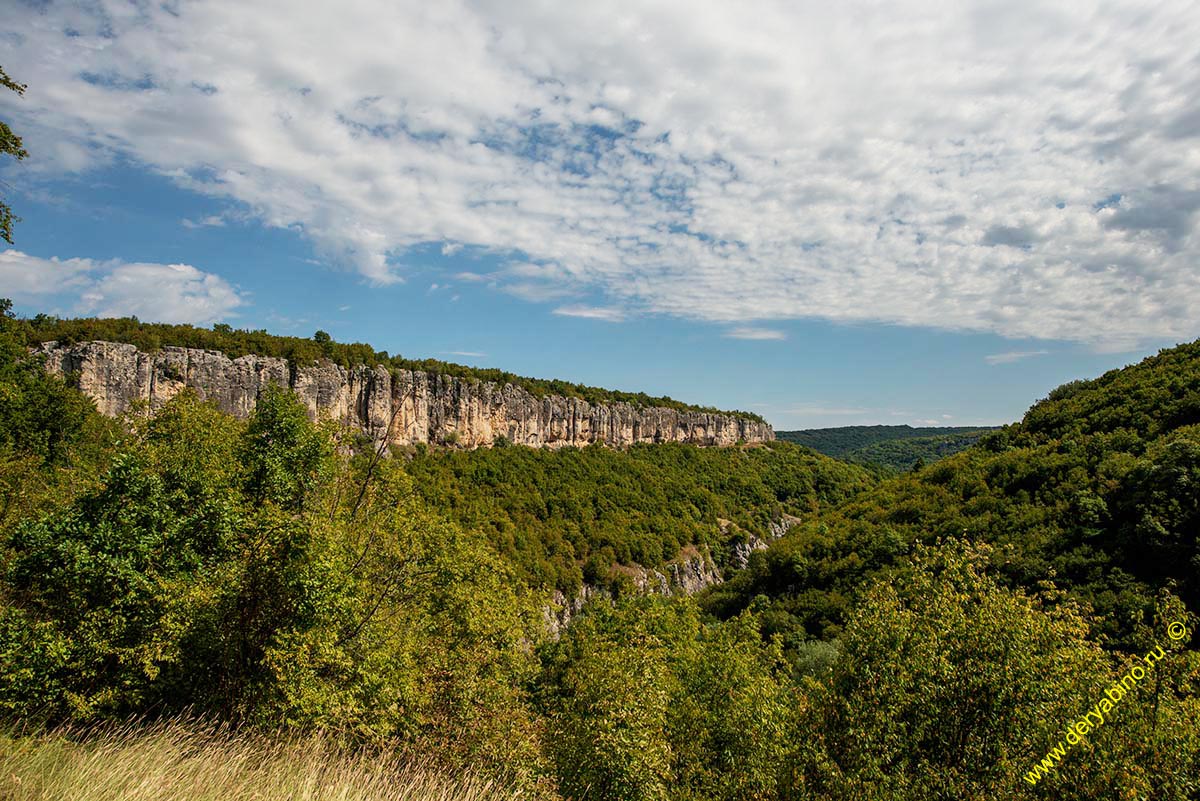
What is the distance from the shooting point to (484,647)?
13.6m

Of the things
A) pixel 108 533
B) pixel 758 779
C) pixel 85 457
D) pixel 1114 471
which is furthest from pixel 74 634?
pixel 1114 471

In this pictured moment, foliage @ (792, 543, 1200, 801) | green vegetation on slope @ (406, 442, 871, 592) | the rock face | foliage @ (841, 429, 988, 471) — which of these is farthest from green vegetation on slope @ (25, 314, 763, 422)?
foliage @ (841, 429, 988, 471)

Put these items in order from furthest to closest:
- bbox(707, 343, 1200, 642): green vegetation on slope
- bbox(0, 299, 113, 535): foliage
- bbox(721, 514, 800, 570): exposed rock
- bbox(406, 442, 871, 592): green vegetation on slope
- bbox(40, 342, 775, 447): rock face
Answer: bbox(721, 514, 800, 570): exposed rock, bbox(406, 442, 871, 592): green vegetation on slope, bbox(40, 342, 775, 447): rock face, bbox(0, 299, 113, 535): foliage, bbox(707, 343, 1200, 642): green vegetation on slope

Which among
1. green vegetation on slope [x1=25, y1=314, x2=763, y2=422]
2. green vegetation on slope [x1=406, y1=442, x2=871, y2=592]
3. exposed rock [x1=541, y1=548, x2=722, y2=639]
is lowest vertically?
exposed rock [x1=541, y1=548, x2=722, y2=639]

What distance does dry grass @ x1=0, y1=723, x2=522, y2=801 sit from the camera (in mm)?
4328

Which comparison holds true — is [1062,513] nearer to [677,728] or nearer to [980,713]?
[677,728]

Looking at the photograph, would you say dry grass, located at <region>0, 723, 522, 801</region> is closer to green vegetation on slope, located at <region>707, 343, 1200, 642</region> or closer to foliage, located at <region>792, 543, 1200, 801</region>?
foliage, located at <region>792, 543, 1200, 801</region>

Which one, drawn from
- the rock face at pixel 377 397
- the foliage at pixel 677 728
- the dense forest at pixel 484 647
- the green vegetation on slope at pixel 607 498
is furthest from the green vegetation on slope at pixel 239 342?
the foliage at pixel 677 728

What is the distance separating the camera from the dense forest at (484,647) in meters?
7.85

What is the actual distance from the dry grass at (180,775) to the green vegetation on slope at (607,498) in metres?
30.0

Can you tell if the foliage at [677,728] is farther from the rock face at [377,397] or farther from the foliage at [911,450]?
the foliage at [911,450]

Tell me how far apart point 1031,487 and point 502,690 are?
85.8ft

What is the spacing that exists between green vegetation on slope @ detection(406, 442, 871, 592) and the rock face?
125 inches

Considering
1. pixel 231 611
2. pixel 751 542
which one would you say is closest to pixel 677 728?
pixel 231 611
